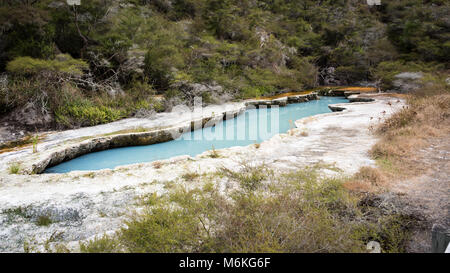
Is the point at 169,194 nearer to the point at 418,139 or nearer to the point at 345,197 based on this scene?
the point at 345,197

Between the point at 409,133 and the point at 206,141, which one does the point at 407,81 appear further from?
the point at 206,141

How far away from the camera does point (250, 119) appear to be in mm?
9695

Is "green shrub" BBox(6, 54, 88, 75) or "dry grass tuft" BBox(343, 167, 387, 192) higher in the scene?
"green shrub" BBox(6, 54, 88, 75)

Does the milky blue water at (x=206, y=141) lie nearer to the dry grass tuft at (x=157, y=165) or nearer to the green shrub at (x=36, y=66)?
the dry grass tuft at (x=157, y=165)

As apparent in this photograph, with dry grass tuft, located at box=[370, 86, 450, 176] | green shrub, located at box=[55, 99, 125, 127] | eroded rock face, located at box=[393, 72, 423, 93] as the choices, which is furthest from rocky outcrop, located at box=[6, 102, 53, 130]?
eroded rock face, located at box=[393, 72, 423, 93]

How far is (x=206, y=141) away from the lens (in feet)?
23.0

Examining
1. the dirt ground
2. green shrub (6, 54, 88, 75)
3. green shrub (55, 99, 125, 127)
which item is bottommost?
the dirt ground

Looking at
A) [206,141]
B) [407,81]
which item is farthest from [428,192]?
[407,81]

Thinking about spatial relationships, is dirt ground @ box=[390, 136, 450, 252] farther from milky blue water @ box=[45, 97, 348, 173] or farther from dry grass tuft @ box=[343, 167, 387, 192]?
milky blue water @ box=[45, 97, 348, 173]

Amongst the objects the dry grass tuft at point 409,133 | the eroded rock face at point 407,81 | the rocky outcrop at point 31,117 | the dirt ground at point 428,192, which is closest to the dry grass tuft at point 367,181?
the dirt ground at point 428,192

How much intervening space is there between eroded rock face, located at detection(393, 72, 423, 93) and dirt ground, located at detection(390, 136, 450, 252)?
11.7 m

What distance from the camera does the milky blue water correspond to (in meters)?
5.45

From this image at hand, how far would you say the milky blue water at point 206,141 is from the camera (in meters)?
5.45

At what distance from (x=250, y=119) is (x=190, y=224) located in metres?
8.00
